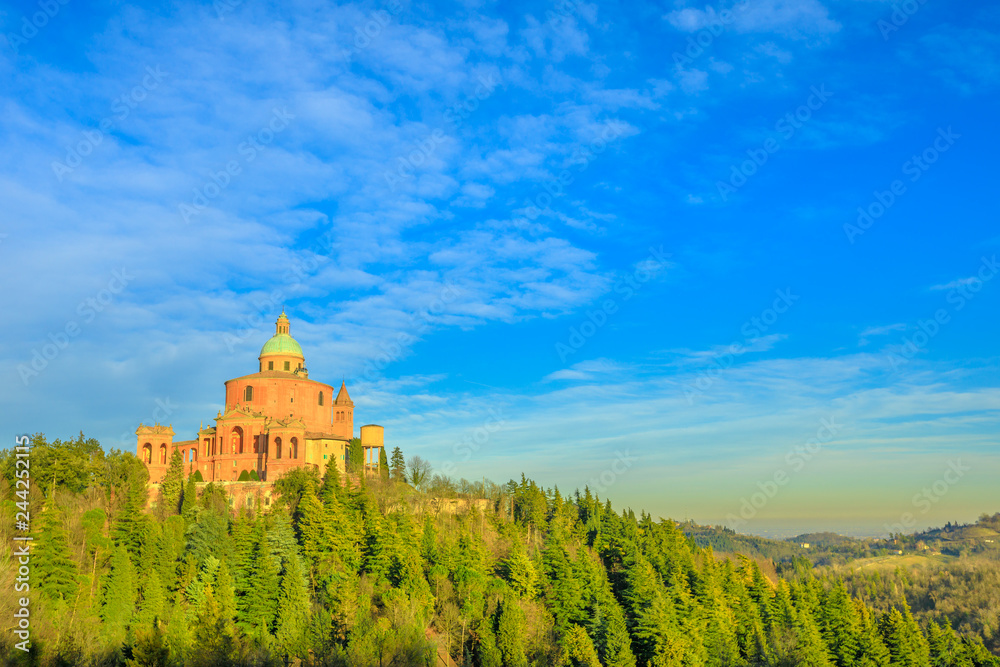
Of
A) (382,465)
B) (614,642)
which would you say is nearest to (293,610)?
(614,642)

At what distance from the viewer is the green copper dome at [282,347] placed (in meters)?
93.6

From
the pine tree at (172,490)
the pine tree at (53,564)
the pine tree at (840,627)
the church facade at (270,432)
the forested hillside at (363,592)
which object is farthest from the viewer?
the church facade at (270,432)

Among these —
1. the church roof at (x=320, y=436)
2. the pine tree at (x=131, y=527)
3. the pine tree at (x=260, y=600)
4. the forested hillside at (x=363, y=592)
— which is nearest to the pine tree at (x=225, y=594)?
the forested hillside at (x=363, y=592)

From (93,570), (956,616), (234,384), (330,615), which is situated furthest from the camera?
(956,616)

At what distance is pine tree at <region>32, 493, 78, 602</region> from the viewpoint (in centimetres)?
4962

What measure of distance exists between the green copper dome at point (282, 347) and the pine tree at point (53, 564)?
138 ft

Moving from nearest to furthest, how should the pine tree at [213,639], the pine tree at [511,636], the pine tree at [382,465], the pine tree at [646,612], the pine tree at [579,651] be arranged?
the pine tree at [213,639] → the pine tree at [511,636] → the pine tree at [579,651] → the pine tree at [646,612] → the pine tree at [382,465]

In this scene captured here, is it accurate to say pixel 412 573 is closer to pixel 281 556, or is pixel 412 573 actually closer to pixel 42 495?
pixel 281 556

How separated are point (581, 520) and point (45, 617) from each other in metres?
58.5

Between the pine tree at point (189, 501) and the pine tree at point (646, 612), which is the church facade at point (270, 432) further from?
the pine tree at point (646, 612)

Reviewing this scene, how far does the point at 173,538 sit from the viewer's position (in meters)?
59.7

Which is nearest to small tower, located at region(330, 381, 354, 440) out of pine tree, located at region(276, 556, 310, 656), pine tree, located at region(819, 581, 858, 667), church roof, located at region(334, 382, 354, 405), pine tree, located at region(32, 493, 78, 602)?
church roof, located at region(334, 382, 354, 405)

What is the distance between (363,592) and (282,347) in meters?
44.5

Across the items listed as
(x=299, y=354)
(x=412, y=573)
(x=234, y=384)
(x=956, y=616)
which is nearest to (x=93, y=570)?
(x=412, y=573)
